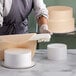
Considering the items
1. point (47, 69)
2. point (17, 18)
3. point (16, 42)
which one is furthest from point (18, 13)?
point (47, 69)

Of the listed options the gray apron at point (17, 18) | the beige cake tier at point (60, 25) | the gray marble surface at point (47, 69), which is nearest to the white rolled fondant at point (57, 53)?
the gray marble surface at point (47, 69)

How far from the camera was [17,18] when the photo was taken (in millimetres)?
1796

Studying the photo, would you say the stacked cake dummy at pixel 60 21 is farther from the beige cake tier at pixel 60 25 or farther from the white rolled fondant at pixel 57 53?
the white rolled fondant at pixel 57 53

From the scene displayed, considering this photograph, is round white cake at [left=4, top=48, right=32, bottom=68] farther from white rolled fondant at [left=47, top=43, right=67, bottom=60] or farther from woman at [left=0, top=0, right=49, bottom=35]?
woman at [left=0, top=0, right=49, bottom=35]

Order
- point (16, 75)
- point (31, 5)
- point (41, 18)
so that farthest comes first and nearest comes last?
point (31, 5), point (41, 18), point (16, 75)

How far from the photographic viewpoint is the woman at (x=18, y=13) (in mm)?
1668

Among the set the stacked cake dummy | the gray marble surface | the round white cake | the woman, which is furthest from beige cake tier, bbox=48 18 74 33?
the round white cake

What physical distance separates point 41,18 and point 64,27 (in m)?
0.68

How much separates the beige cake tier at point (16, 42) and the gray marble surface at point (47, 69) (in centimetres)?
9

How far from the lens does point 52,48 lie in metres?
1.35

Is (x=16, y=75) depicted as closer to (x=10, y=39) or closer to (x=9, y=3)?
(x=10, y=39)

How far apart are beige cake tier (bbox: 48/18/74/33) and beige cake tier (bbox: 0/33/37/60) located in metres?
0.95

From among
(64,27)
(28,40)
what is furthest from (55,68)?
(64,27)

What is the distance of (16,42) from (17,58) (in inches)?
3.5
